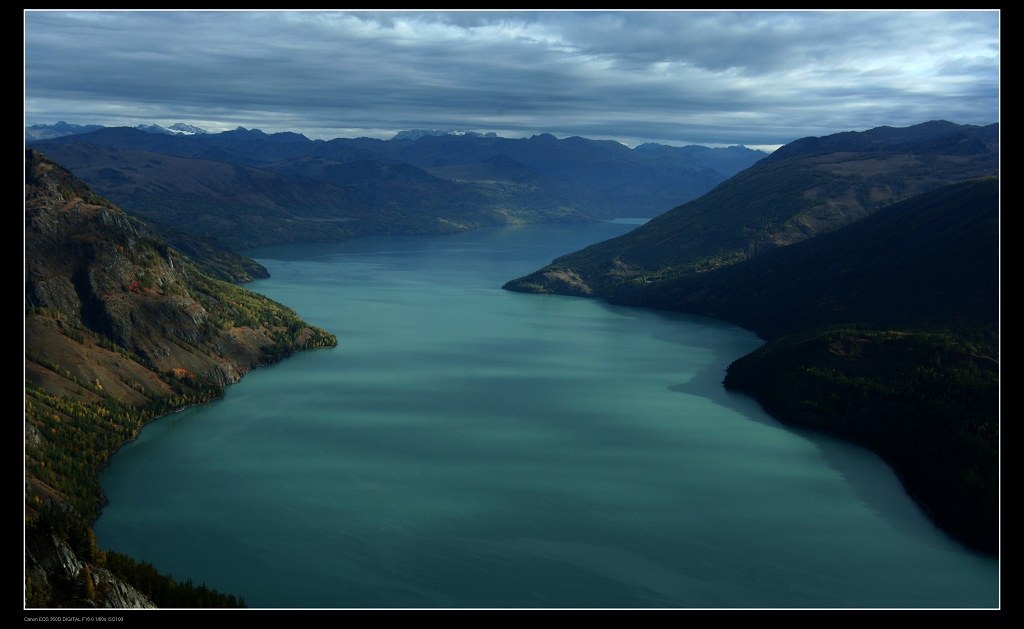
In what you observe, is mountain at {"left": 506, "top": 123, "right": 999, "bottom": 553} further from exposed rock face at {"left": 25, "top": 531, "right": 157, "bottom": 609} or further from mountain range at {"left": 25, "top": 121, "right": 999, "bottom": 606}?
exposed rock face at {"left": 25, "top": 531, "right": 157, "bottom": 609}

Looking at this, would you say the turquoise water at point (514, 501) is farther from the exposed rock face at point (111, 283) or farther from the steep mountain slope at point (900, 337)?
the exposed rock face at point (111, 283)

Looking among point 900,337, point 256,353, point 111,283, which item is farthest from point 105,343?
point 900,337

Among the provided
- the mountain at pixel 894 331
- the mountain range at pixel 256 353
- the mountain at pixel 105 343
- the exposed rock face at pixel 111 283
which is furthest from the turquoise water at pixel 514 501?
the exposed rock face at pixel 111 283

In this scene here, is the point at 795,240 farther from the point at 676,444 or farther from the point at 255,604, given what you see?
the point at 255,604

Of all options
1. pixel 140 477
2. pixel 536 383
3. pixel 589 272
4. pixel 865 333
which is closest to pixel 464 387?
pixel 536 383

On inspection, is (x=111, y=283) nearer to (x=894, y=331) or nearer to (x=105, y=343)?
(x=105, y=343)
